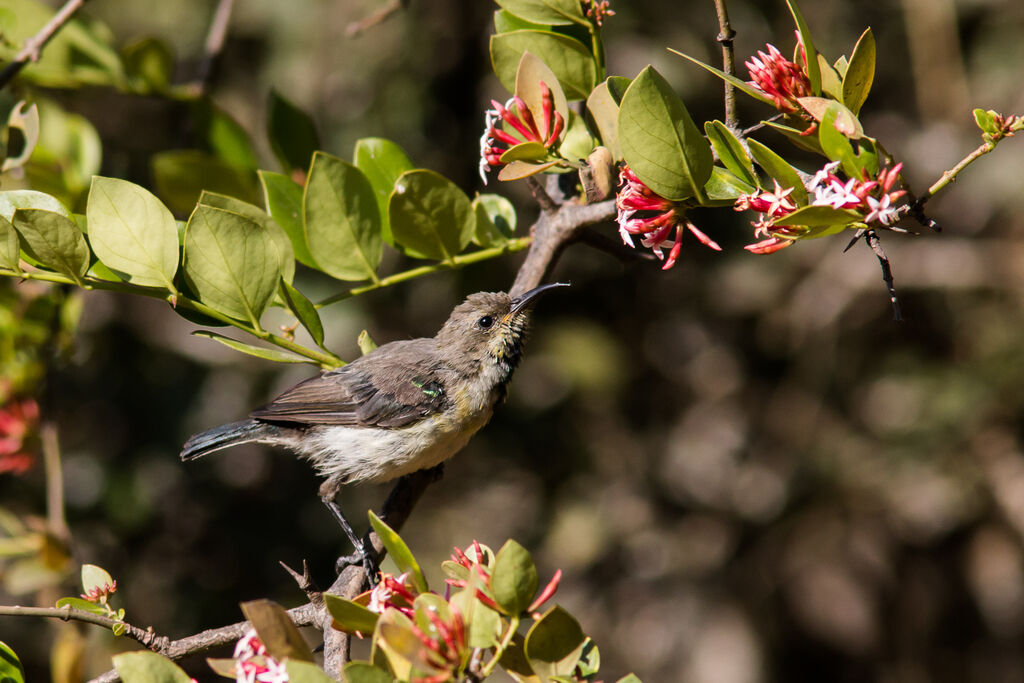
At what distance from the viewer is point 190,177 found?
10.2ft

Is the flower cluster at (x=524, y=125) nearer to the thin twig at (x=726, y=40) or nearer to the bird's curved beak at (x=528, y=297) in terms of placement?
the thin twig at (x=726, y=40)

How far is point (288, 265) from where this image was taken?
8.14ft

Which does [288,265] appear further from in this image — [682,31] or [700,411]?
[700,411]

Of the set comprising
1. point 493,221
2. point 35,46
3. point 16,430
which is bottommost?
point 16,430

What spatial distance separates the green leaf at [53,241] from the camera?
206 centimetres

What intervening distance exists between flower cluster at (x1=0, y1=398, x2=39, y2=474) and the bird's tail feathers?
549 mm

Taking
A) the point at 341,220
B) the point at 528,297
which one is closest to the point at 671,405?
the point at 528,297

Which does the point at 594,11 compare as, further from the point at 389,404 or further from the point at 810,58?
the point at 389,404

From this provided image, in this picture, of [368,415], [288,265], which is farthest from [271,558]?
[288,265]

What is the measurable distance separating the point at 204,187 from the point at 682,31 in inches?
115

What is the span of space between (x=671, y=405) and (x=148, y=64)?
11.6 ft

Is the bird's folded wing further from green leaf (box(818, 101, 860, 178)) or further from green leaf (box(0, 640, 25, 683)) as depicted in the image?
green leaf (box(818, 101, 860, 178))

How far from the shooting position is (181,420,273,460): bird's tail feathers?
362 cm

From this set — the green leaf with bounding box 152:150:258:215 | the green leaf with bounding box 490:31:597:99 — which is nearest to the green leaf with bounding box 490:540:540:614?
the green leaf with bounding box 490:31:597:99
